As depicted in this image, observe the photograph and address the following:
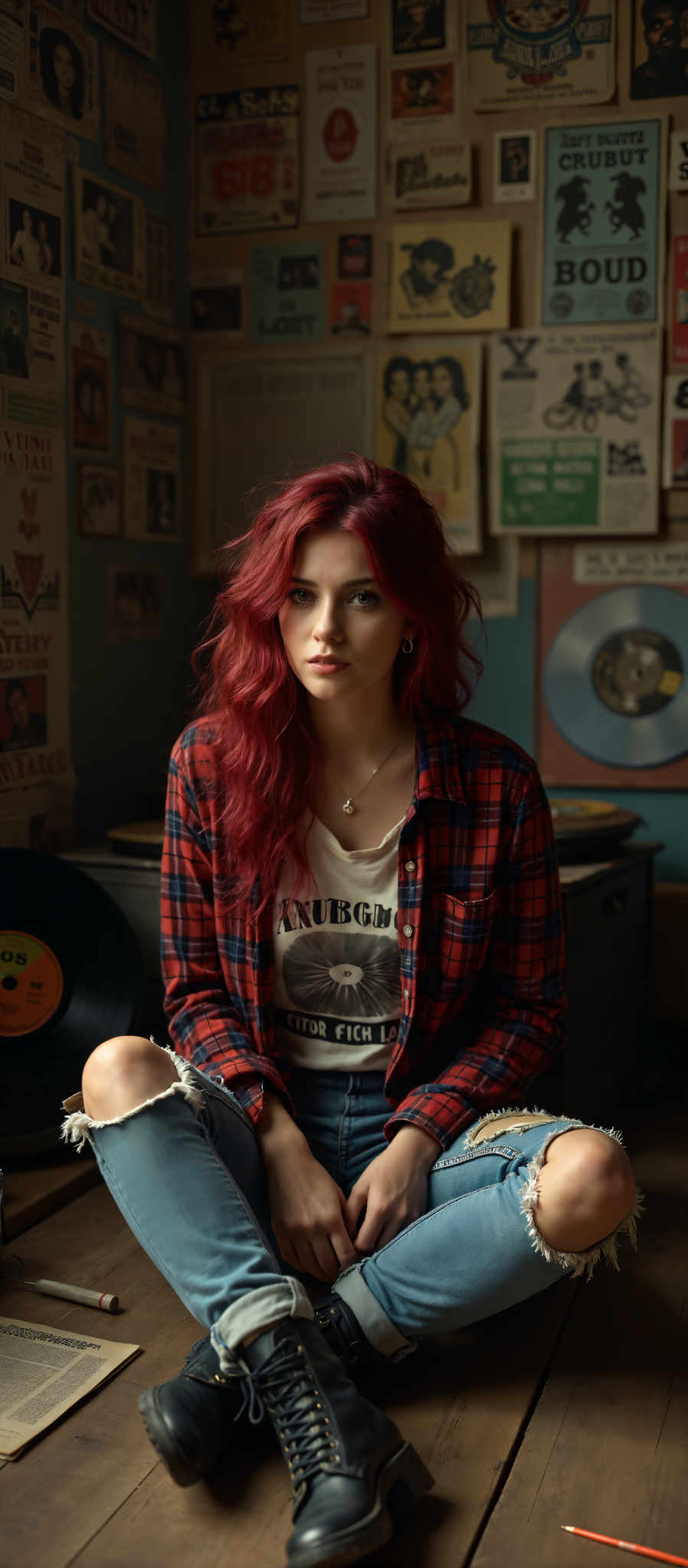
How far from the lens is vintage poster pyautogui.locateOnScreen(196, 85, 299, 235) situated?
8.64 ft

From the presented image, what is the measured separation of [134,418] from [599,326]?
0.89 m

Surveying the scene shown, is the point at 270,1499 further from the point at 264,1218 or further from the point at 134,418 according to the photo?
the point at 134,418

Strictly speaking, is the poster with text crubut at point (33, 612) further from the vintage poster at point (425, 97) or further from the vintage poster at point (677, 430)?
the vintage poster at point (677, 430)

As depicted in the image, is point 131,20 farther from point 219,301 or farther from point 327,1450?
point 327,1450

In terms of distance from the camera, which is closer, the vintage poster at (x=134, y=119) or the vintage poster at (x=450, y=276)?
the vintage poster at (x=134, y=119)

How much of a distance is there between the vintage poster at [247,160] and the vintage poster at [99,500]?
0.63m

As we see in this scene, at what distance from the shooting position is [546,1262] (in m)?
1.30

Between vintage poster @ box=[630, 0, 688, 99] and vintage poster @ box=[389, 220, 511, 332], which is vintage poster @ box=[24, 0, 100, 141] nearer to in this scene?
vintage poster @ box=[389, 220, 511, 332]

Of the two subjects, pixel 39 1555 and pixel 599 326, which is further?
pixel 599 326

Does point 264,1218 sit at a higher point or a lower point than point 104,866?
lower

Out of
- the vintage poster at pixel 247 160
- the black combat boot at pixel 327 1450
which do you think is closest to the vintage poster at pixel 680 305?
the vintage poster at pixel 247 160

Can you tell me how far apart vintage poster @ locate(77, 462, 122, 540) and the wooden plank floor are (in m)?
1.26

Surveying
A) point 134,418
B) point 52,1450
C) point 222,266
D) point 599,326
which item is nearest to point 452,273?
point 599,326

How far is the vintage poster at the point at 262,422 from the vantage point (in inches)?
104
